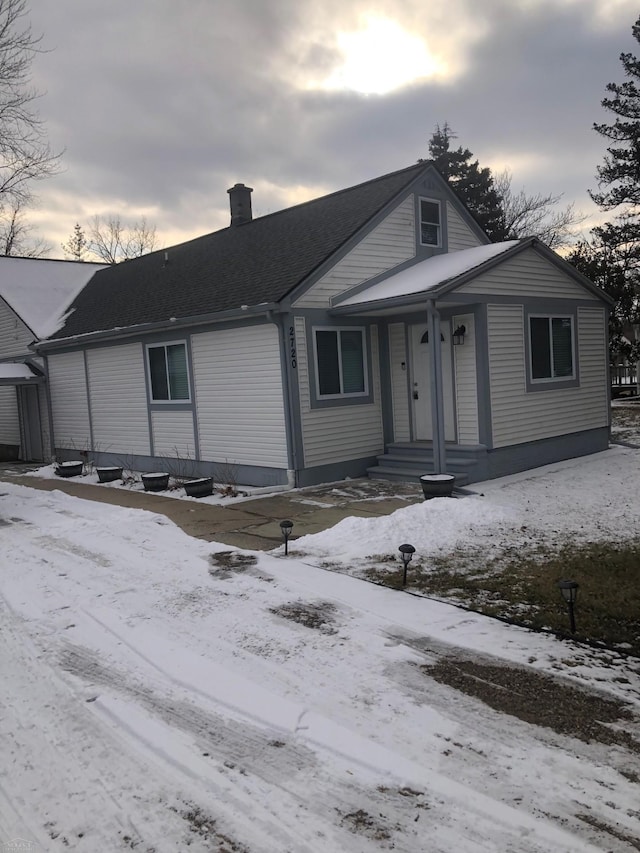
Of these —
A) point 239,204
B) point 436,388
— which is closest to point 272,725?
point 436,388

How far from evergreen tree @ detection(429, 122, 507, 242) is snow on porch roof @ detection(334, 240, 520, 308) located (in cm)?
2432

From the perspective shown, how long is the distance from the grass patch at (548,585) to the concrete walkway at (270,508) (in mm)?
2061

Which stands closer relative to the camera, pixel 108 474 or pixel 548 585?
pixel 548 585

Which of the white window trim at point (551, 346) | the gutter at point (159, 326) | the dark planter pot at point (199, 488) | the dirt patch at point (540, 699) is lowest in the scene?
the dirt patch at point (540, 699)

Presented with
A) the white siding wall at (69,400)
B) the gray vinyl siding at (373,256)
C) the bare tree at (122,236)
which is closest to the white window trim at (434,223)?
the gray vinyl siding at (373,256)

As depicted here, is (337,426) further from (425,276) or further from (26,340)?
(26,340)

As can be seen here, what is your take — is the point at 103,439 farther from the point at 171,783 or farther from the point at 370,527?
the point at 171,783

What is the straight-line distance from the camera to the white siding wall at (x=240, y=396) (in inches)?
449

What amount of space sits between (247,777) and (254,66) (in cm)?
1197

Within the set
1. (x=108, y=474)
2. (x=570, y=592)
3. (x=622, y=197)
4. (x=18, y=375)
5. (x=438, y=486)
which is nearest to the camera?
(x=570, y=592)

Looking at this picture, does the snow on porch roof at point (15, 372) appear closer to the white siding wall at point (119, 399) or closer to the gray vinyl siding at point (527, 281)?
the white siding wall at point (119, 399)

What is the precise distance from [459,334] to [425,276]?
3.87 feet

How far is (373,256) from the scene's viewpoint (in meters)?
12.6

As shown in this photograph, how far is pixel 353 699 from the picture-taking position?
4000 mm
